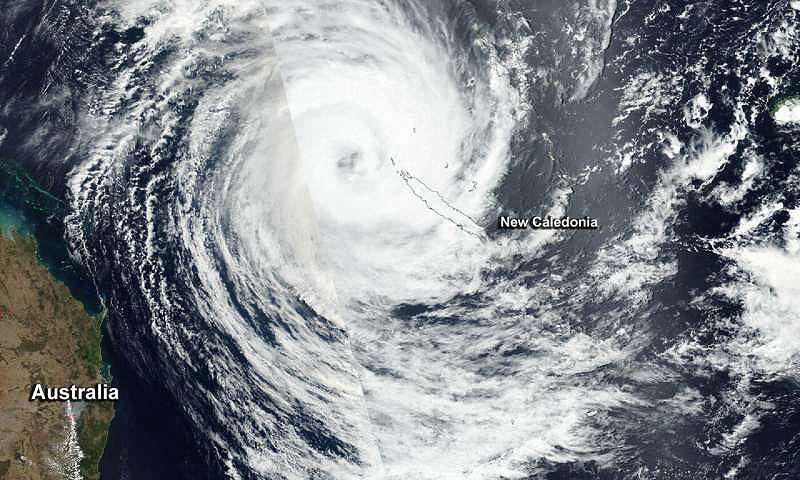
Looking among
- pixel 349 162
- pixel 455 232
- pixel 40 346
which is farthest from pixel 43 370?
pixel 455 232

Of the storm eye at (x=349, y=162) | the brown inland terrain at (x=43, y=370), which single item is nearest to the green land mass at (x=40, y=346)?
the brown inland terrain at (x=43, y=370)

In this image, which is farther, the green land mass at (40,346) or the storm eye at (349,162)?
the green land mass at (40,346)

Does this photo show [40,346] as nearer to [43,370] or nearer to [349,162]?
[43,370]

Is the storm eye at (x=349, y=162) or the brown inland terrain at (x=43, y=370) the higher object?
the storm eye at (x=349, y=162)

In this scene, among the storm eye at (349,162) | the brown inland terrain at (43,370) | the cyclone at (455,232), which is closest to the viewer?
the cyclone at (455,232)

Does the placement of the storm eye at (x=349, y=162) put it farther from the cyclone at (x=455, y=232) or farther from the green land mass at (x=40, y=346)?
the green land mass at (x=40, y=346)

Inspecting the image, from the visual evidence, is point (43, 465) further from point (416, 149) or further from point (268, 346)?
point (416, 149)
